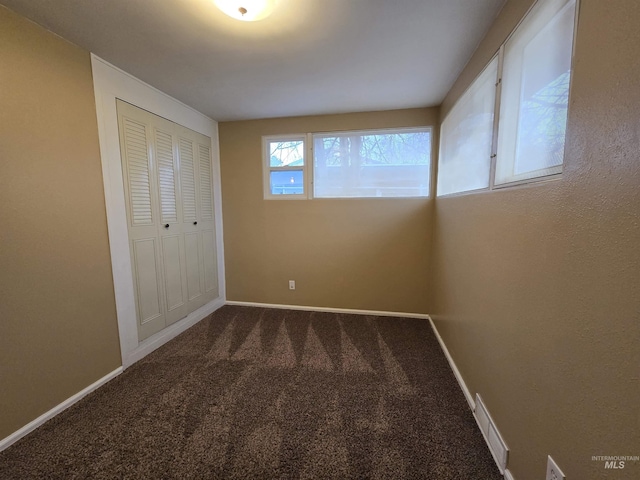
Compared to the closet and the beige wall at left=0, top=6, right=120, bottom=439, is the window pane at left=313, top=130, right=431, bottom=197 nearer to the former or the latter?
the closet

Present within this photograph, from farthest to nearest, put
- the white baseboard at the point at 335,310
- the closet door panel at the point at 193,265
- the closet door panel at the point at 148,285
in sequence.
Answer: the white baseboard at the point at 335,310 → the closet door panel at the point at 193,265 → the closet door panel at the point at 148,285

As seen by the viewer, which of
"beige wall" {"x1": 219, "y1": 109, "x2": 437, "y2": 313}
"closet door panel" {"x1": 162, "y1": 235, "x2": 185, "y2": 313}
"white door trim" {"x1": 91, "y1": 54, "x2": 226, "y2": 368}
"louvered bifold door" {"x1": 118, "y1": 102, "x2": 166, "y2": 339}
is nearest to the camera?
"white door trim" {"x1": 91, "y1": 54, "x2": 226, "y2": 368}

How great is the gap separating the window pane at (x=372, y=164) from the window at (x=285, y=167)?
7.3 inches

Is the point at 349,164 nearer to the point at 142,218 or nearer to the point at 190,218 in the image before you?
the point at 190,218

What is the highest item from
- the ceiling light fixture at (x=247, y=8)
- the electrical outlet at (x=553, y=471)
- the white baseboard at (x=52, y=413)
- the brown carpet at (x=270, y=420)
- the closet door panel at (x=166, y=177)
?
the ceiling light fixture at (x=247, y=8)

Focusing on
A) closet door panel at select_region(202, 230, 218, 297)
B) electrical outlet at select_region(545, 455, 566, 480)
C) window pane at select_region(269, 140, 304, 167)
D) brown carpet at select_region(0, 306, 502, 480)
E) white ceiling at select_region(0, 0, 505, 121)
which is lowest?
brown carpet at select_region(0, 306, 502, 480)

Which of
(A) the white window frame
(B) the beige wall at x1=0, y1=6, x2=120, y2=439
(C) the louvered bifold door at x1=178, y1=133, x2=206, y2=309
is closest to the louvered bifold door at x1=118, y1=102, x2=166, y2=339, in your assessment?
(B) the beige wall at x1=0, y1=6, x2=120, y2=439

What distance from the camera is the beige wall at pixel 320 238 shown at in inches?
115

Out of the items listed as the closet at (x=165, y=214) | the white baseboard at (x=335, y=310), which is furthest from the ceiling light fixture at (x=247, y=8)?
the white baseboard at (x=335, y=310)

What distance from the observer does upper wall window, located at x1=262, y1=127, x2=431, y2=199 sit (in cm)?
286

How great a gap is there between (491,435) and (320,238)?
230cm

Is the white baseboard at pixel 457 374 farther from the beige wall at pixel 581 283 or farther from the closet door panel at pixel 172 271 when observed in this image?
the closet door panel at pixel 172 271

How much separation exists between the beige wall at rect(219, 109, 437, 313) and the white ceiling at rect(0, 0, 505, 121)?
2.09ft

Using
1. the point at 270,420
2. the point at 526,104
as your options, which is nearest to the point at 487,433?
the point at 270,420
